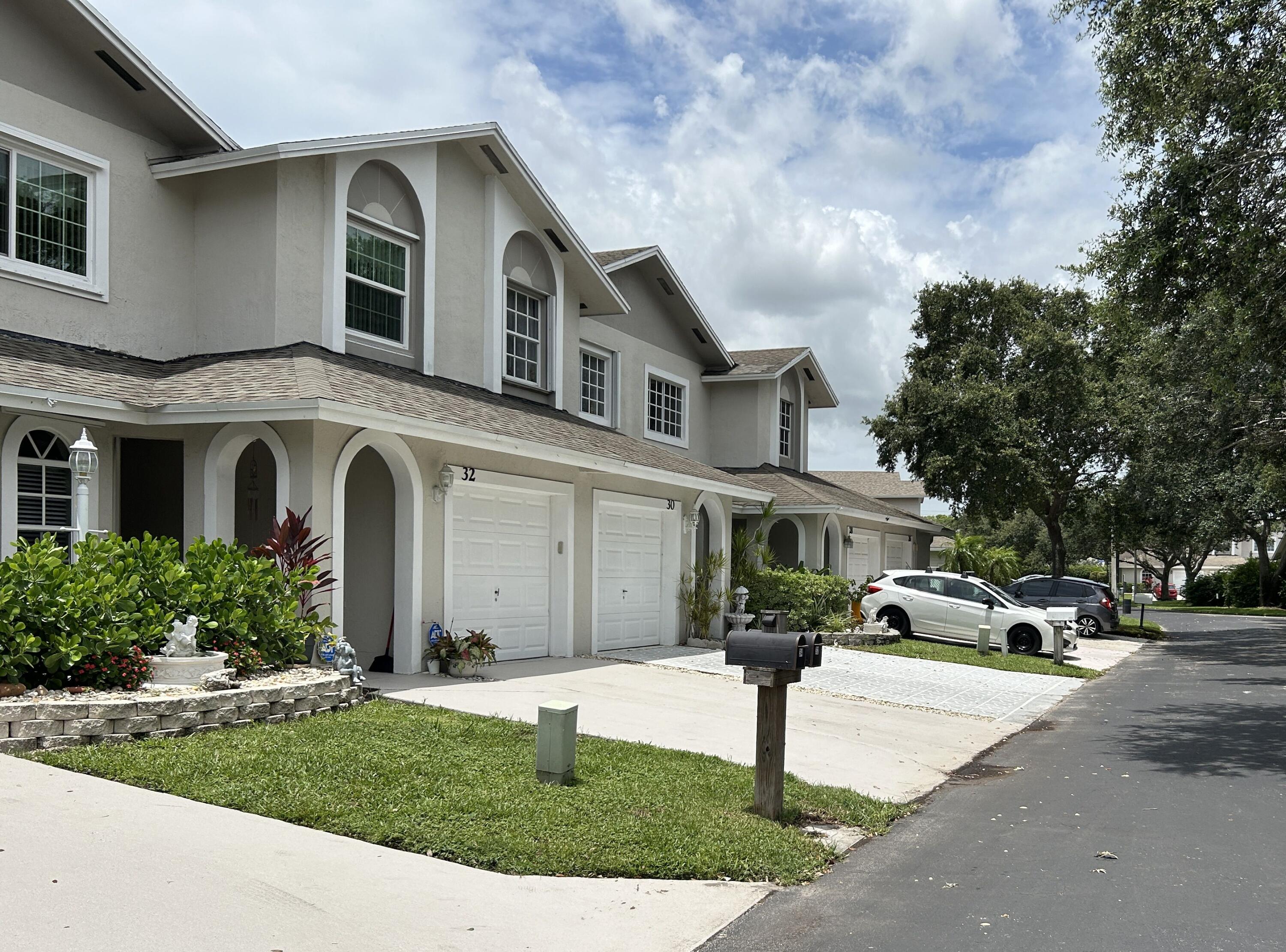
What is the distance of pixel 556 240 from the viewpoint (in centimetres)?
1834

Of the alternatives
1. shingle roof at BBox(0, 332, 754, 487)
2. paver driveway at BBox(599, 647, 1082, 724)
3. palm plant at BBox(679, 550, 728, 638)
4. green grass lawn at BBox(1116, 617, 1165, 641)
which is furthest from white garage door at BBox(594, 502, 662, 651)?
green grass lawn at BBox(1116, 617, 1165, 641)

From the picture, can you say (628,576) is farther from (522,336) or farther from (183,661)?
(183,661)

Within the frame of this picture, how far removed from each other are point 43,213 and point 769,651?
9.94 meters

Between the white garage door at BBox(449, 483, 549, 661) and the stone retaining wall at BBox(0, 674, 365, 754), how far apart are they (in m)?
4.29

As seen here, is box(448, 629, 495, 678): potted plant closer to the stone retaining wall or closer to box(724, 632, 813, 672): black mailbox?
the stone retaining wall

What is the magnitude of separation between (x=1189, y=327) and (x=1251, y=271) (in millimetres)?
12121

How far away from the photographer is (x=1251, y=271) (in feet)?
39.8

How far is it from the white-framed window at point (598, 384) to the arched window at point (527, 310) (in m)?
2.71

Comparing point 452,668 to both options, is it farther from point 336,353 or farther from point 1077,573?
point 1077,573

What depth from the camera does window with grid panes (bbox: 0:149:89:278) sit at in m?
11.8

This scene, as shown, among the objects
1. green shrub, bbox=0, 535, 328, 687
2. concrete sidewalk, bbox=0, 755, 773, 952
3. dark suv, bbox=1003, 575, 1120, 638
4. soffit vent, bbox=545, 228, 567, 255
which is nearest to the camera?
concrete sidewalk, bbox=0, 755, 773, 952

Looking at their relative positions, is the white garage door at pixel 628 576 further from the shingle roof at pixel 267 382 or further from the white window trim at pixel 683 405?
the white window trim at pixel 683 405

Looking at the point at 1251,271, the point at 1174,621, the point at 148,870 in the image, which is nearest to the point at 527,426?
the point at 1251,271

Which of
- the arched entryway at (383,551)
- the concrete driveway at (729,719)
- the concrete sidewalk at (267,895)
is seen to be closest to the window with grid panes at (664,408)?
the concrete driveway at (729,719)
